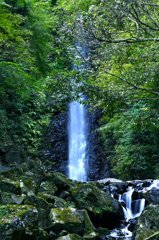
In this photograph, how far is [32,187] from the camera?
642 cm

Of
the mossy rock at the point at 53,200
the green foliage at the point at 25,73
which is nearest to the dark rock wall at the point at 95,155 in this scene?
the green foliage at the point at 25,73

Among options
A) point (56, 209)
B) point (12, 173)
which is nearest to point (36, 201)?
point (56, 209)

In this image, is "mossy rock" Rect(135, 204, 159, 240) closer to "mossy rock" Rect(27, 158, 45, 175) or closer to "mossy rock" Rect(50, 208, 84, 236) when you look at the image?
"mossy rock" Rect(50, 208, 84, 236)

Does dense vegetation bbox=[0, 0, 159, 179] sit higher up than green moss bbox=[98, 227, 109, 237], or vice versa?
dense vegetation bbox=[0, 0, 159, 179]

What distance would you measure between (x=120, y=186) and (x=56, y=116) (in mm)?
10081

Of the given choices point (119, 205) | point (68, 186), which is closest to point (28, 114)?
point (68, 186)

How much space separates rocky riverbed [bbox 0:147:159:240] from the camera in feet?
12.3

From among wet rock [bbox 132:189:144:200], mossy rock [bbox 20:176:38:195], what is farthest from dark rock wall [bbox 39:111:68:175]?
mossy rock [bbox 20:176:38:195]

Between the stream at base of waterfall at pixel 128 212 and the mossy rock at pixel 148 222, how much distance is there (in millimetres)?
1137

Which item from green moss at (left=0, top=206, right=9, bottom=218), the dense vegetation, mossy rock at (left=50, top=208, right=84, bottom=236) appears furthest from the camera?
the dense vegetation

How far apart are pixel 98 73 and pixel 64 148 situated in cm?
1000

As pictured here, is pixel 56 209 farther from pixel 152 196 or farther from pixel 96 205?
pixel 152 196

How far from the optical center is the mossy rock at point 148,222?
5.15m

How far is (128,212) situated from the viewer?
802cm
